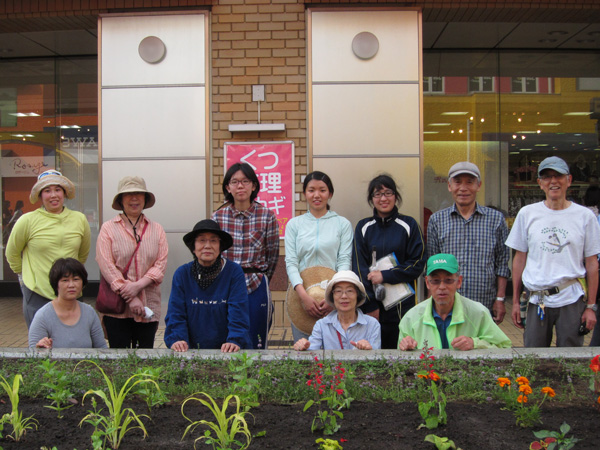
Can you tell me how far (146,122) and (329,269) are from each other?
340 cm

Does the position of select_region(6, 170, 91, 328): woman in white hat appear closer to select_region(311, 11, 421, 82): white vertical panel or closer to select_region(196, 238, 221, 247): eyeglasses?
select_region(196, 238, 221, 247): eyeglasses

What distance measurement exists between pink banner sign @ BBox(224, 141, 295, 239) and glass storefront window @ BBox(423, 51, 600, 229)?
358 centimetres

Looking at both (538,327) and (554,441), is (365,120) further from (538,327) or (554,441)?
(554,441)

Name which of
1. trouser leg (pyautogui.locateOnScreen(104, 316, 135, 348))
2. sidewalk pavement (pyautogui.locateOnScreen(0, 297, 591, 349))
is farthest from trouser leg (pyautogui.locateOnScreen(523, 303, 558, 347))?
trouser leg (pyautogui.locateOnScreen(104, 316, 135, 348))

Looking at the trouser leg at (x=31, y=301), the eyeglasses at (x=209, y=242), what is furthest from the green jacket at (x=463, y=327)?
the trouser leg at (x=31, y=301)

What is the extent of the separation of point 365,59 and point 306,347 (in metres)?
4.12

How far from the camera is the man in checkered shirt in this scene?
14.6 feet

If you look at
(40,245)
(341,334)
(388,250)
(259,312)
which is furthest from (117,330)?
(388,250)

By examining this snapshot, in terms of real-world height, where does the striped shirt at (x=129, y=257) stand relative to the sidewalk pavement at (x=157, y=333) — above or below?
above

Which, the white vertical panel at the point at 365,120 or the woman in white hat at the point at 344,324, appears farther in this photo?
the white vertical panel at the point at 365,120

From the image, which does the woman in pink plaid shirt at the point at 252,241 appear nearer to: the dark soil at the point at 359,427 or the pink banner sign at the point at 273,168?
the dark soil at the point at 359,427

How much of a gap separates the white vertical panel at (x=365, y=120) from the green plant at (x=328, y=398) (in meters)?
4.10

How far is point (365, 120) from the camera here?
22.2 ft

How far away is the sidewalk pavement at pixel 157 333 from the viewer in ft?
21.9
